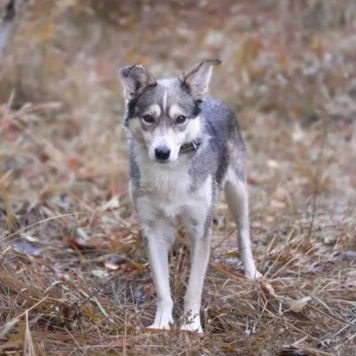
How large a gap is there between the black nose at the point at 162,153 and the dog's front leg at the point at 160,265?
0.58 metres

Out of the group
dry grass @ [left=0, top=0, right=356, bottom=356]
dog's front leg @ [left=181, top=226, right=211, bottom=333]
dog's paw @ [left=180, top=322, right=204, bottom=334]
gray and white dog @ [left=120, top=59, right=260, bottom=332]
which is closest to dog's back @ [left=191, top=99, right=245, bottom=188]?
gray and white dog @ [left=120, top=59, right=260, bottom=332]

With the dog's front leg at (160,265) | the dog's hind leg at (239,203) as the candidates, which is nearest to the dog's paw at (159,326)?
the dog's front leg at (160,265)

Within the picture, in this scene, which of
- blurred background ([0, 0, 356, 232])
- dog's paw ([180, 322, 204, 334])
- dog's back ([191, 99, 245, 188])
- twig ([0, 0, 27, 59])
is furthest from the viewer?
blurred background ([0, 0, 356, 232])

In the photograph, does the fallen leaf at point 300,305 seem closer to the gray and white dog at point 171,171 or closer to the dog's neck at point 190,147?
the gray and white dog at point 171,171

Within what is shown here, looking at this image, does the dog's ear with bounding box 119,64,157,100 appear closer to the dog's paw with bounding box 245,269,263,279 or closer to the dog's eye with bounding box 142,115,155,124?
the dog's eye with bounding box 142,115,155,124

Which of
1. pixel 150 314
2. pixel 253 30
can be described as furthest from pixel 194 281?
pixel 253 30

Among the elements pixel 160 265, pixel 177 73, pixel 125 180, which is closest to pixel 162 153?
pixel 160 265

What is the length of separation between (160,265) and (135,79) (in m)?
1.16

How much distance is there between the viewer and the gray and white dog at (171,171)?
4.38 m

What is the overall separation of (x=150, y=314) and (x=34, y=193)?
2.39m

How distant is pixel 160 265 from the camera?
15.1 ft

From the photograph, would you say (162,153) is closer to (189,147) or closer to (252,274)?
(189,147)

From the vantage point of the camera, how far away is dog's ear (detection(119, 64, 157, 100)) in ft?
14.7

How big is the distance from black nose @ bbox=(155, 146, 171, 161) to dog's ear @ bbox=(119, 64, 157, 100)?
1.60ft
